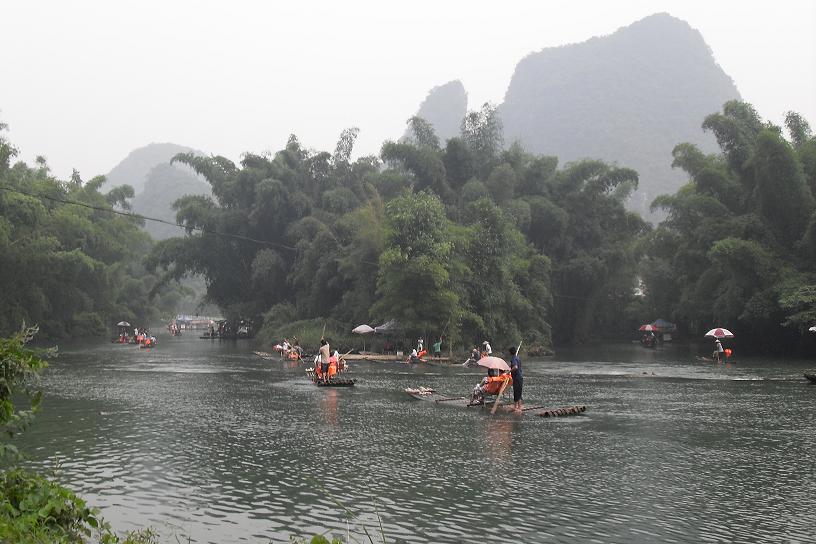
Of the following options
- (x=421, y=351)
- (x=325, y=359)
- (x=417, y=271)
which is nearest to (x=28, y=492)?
(x=325, y=359)

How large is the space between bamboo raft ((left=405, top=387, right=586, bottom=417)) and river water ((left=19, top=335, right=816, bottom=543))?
56 cm

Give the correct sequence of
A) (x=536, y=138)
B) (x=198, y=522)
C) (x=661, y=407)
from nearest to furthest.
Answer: (x=198, y=522)
(x=661, y=407)
(x=536, y=138)

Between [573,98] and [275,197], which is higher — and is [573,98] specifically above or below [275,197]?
above

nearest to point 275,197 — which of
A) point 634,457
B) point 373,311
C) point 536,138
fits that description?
point 373,311

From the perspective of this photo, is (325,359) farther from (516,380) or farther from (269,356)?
(269,356)

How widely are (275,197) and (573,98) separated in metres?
141

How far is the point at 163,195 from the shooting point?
172 meters

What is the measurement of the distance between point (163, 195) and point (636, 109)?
4256 inches

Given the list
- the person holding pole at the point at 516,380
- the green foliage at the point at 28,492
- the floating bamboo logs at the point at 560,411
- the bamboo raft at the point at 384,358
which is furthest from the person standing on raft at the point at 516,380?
the bamboo raft at the point at 384,358

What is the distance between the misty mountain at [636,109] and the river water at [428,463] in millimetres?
140050

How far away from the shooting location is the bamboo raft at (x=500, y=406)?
18969 mm

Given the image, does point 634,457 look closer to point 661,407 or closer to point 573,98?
point 661,407

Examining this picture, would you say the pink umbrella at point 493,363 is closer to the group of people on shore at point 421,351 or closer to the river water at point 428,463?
the river water at point 428,463

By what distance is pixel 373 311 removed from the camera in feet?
146
